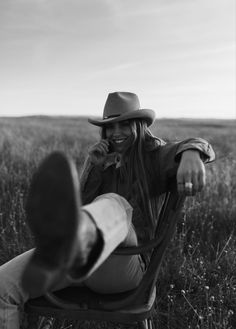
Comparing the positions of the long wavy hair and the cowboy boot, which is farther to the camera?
the long wavy hair

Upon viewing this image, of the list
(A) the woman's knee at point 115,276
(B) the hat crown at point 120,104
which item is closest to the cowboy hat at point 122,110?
(B) the hat crown at point 120,104

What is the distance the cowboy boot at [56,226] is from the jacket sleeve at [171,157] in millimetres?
682

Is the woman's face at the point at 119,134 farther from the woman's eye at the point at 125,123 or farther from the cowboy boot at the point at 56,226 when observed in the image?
the cowboy boot at the point at 56,226

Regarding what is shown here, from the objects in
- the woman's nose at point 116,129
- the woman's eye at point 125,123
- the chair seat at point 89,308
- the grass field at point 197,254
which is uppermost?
the woman's eye at point 125,123

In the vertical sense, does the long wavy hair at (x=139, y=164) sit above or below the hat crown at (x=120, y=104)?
below

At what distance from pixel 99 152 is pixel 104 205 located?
695mm

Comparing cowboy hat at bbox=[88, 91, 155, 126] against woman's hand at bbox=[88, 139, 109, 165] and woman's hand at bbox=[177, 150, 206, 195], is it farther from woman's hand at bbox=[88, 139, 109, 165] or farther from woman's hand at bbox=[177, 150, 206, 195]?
woman's hand at bbox=[177, 150, 206, 195]

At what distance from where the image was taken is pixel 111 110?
7.48 ft

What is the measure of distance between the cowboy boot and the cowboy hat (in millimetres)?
853

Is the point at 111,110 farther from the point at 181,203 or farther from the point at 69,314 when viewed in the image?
the point at 69,314

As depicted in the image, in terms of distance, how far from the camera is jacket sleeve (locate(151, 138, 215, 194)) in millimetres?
1894

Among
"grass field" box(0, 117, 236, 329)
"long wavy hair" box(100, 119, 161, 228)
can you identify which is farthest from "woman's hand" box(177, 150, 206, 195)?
"grass field" box(0, 117, 236, 329)

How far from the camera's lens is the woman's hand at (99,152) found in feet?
7.19

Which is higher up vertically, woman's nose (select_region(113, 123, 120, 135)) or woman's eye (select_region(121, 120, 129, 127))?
woman's eye (select_region(121, 120, 129, 127))
